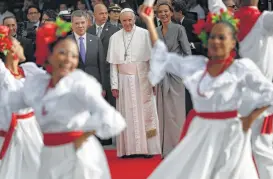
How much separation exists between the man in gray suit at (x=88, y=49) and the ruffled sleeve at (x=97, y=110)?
15.4ft

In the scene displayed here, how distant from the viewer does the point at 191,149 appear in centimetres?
624

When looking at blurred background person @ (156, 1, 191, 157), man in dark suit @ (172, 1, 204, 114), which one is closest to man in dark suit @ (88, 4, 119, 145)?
man in dark suit @ (172, 1, 204, 114)

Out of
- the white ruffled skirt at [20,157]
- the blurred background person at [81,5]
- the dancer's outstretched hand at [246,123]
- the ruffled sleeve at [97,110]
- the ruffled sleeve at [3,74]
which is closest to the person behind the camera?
the ruffled sleeve at [97,110]

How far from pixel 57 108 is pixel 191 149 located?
43.3 inches

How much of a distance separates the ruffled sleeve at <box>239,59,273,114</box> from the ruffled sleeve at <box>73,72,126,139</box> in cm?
108

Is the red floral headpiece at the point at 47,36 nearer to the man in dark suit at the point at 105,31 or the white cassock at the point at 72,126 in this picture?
the white cassock at the point at 72,126

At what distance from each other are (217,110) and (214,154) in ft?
1.07

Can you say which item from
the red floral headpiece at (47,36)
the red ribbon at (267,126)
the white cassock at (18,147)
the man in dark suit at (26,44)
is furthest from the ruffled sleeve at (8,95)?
the man in dark suit at (26,44)

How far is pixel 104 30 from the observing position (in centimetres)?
1136

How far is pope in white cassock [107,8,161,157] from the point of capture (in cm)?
1027

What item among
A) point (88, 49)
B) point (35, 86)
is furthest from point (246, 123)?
point (88, 49)

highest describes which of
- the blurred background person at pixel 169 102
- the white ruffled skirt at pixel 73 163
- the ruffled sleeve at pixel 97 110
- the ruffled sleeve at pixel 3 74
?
the ruffled sleeve at pixel 97 110

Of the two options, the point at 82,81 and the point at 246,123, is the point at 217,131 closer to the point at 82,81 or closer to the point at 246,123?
the point at 246,123

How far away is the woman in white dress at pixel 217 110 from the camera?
6148 mm
